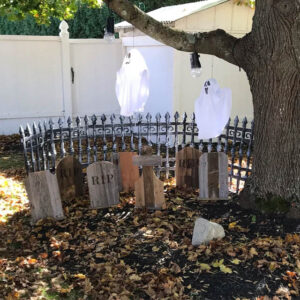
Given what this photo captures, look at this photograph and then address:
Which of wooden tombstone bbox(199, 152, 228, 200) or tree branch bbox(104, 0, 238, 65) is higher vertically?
tree branch bbox(104, 0, 238, 65)

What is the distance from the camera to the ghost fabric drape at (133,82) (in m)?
6.57

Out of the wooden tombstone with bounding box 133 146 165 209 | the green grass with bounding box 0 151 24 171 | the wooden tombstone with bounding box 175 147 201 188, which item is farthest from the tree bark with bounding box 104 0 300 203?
the green grass with bounding box 0 151 24 171

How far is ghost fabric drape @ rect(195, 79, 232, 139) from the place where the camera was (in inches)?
217

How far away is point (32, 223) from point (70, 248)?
0.92 metres

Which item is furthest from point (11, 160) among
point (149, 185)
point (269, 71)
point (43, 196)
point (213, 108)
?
point (269, 71)

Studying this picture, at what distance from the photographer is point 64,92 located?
34.0 feet

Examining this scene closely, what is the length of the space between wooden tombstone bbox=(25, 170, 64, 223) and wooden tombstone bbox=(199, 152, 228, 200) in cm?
210

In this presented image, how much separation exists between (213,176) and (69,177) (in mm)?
2165

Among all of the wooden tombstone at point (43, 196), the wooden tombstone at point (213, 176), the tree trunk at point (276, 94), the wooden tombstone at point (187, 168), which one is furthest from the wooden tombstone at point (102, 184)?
the tree trunk at point (276, 94)

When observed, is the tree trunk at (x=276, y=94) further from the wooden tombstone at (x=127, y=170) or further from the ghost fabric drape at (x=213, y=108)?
the wooden tombstone at (x=127, y=170)

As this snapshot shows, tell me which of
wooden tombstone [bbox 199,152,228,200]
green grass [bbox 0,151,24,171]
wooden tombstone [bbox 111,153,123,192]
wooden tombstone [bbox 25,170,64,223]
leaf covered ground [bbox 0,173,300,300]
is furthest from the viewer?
green grass [bbox 0,151,24,171]

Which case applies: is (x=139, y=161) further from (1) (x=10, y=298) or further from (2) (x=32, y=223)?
(1) (x=10, y=298)

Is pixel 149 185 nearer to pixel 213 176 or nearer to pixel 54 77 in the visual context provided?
pixel 213 176

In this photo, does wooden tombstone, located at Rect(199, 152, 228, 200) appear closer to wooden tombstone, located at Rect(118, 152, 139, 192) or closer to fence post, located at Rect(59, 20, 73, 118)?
wooden tombstone, located at Rect(118, 152, 139, 192)
